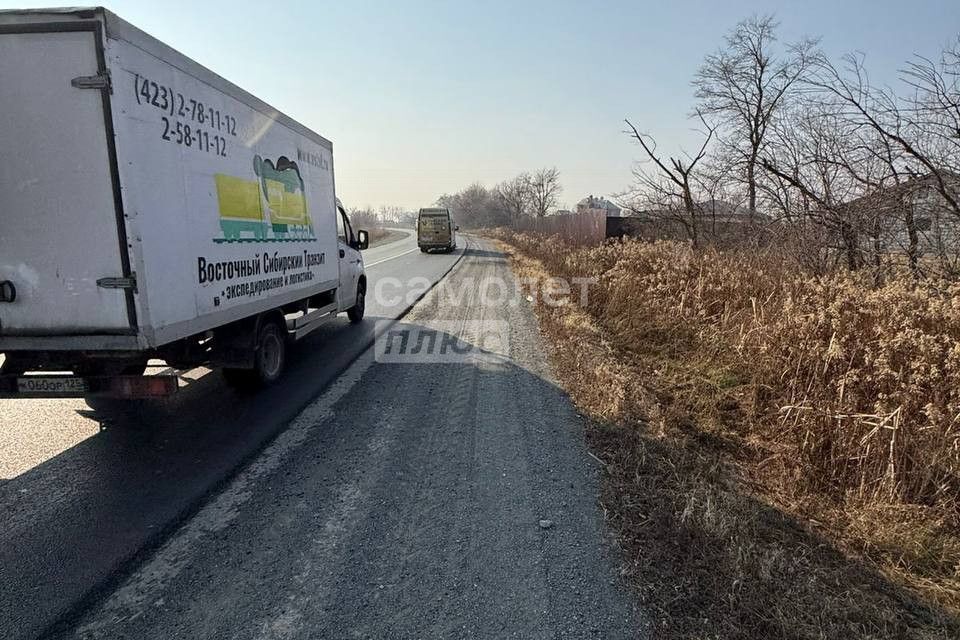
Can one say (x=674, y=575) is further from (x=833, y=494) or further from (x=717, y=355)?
(x=717, y=355)

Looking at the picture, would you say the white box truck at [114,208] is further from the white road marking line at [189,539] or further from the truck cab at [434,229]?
the truck cab at [434,229]

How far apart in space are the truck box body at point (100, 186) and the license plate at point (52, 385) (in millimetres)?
349

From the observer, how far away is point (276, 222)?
218 inches

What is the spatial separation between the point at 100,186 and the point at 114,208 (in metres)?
0.16

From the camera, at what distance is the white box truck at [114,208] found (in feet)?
10.2

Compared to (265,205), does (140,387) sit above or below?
below

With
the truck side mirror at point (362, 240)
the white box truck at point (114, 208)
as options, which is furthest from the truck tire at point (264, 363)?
the truck side mirror at point (362, 240)

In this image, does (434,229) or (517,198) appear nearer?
(434,229)

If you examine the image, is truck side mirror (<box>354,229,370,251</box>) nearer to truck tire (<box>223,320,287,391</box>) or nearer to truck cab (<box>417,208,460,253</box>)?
truck tire (<box>223,320,287,391</box>)

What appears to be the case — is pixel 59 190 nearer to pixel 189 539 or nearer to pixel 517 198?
pixel 189 539

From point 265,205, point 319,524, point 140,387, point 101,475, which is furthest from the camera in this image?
point 265,205

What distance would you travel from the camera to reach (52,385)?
145 inches

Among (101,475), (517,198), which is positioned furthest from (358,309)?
(517,198)

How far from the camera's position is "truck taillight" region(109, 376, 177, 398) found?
12.4 feet
